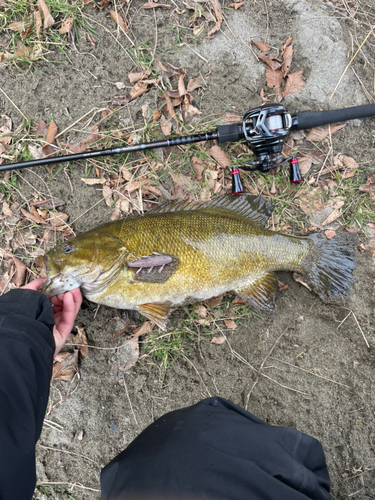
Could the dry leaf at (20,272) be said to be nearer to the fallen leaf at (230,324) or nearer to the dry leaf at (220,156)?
the fallen leaf at (230,324)

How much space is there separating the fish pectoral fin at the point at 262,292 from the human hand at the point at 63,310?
1.45 meters

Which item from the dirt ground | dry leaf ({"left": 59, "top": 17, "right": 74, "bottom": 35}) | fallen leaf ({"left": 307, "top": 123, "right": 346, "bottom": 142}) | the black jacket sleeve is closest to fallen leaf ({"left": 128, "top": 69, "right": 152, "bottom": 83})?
the dirt ground

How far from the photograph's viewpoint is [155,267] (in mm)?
2631

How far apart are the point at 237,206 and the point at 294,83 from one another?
4.58 ft

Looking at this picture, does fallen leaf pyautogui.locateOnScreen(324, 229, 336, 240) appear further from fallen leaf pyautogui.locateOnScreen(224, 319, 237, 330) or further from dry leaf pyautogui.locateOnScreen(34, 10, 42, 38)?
dry leaf pyautogui.locateOnScreen(34, 10, 42, 38)

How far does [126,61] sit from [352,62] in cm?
229

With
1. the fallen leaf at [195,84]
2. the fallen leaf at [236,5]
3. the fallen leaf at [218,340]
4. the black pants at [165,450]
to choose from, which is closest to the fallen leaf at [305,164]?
the fallen leaf at [195,84]

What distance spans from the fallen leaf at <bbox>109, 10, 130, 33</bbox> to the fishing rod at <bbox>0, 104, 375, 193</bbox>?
49.0 inches

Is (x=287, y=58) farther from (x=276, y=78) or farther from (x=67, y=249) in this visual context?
(x=67, y=249)

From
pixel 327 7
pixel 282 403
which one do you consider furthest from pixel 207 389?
pixel 327 7

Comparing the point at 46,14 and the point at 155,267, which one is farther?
the point at 46,14

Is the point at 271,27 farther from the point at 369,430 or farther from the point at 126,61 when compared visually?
the point at 369,430

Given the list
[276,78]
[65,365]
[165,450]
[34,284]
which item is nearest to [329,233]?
[276,78]

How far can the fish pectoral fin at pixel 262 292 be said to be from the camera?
2.92m
